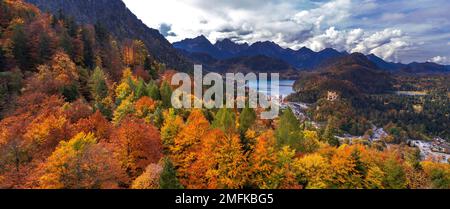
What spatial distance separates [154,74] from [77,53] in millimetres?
37401

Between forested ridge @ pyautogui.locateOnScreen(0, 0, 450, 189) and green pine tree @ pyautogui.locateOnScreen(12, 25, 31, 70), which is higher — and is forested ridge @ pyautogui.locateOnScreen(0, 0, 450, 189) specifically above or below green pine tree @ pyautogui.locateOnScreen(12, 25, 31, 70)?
below

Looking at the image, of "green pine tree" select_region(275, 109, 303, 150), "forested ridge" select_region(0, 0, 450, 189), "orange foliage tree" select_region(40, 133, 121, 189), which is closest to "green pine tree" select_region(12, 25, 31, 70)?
"forested ridge" select_region(0, 0, 450, 189)

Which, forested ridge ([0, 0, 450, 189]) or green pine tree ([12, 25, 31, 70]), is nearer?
forested ridge ([0, 0, 450, 189])

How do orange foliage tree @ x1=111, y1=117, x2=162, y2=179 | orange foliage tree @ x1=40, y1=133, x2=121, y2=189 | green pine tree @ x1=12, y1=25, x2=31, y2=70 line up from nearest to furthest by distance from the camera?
orange foliage tree @ x1=40, y1=133, x2=121, y2=189 < orange foliage tree @ x1=111, y1=117, x2=162, y2=179 < green pine tree @ x1=12, y1=25, x2=31, y2=70

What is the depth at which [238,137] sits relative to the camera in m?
53.3

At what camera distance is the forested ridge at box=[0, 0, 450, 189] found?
43.1m

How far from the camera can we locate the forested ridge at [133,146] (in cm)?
4312

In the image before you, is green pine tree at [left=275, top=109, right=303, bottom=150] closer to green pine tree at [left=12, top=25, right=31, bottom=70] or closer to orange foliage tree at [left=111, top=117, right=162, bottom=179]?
orange foliage tree at [left=111, top=117, right=162, bottom=179]

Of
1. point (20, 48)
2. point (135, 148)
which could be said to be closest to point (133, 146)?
point (135, 148)

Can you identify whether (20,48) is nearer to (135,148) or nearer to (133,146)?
(133,146)

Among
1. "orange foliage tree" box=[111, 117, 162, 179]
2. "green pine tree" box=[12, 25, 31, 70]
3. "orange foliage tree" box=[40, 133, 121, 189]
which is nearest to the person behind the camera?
"orange foliage tree" box=[40, 133, 121, 189]

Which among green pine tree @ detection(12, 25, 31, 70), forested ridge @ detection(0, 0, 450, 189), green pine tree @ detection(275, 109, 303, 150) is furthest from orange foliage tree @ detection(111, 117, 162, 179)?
green pine tree @ detection(12, 25, 31, 70)
